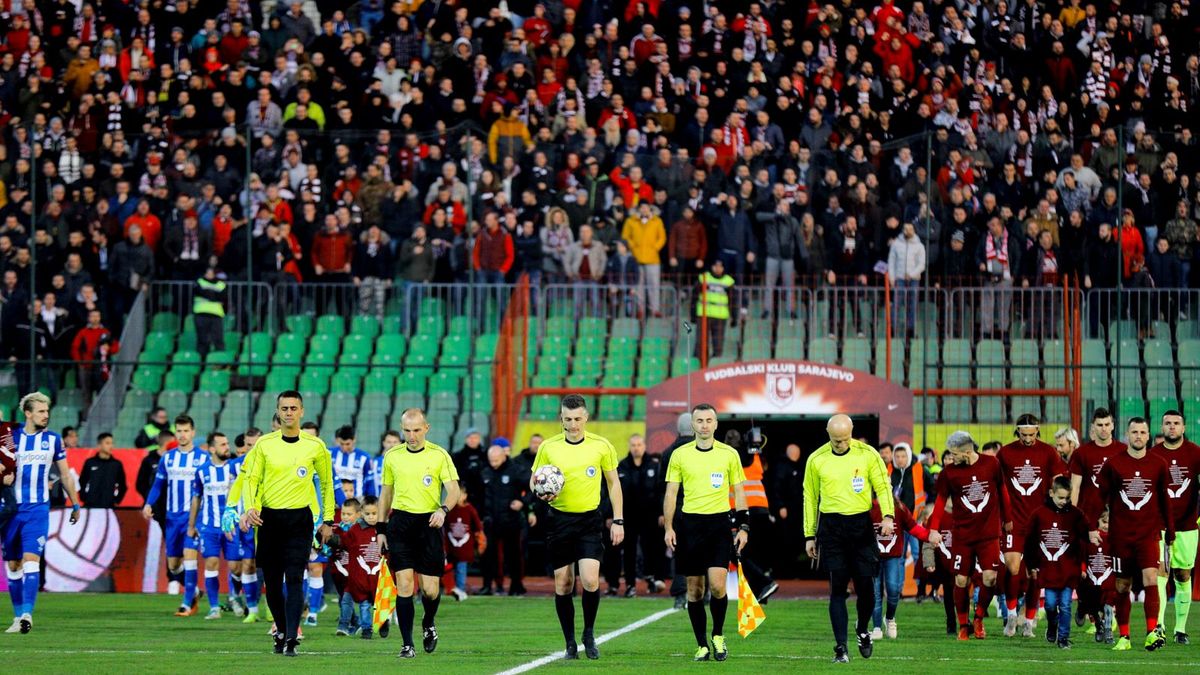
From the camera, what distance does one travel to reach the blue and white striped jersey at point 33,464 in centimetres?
1816

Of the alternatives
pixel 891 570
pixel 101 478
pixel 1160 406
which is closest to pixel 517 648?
pixel 891 570

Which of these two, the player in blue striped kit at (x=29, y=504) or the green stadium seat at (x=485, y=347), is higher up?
the green stadium seat at (x=485, y=347)

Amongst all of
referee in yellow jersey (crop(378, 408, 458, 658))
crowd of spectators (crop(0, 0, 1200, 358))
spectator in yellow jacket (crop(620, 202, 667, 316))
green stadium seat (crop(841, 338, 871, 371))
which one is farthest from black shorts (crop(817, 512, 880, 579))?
spectator in yellow jacket (crop(620, 202, 667, 316))

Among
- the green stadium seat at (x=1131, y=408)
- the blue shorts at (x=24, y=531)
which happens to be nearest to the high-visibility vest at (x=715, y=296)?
the green stadium seat at (x=1131, y=408)

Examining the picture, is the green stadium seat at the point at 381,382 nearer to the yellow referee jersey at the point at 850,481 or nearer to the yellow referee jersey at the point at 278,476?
the yellow referee jersey at the point at 278,476

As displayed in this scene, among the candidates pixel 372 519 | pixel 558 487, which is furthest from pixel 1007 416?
pixel 558 487

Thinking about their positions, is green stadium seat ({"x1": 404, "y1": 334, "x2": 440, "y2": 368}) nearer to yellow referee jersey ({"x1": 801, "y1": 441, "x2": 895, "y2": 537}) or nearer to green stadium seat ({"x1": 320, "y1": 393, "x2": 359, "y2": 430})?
green stadium seat ({"x1": 320, "y1": 393, "x2": 359, "y2": 430})

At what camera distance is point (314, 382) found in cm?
2720

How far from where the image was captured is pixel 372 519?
1841 cm

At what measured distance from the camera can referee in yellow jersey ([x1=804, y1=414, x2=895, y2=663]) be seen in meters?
15.5

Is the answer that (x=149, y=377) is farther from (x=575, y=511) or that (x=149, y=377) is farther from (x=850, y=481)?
(x=850, y=481)

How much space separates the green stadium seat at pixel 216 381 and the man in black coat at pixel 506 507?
4.35 meters

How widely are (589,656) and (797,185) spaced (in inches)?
466

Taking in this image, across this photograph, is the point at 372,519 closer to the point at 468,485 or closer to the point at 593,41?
the point at 468,485
